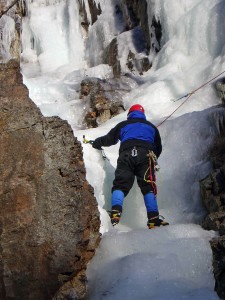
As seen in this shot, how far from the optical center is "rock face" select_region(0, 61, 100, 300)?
2.79 m

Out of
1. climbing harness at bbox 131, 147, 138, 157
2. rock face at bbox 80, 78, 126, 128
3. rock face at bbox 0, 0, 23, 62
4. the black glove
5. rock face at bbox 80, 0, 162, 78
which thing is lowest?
climbing harness at bbox 131, 147, 138, 157

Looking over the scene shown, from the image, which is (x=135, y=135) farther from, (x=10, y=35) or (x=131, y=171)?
(x=10, y=35)

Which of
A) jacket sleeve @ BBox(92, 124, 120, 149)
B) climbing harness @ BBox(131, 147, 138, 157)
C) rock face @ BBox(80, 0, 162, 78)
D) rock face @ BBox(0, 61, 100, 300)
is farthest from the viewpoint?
rock face @ BBox(80, 0, 162, 78)

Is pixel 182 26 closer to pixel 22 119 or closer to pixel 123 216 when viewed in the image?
pixel 123 216

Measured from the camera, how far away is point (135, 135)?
16.0ft

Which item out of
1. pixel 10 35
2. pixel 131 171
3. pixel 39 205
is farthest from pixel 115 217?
pixel 10 35

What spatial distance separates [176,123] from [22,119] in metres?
3.75

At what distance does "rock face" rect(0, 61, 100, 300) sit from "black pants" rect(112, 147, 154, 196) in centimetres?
133

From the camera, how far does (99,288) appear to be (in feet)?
9.43

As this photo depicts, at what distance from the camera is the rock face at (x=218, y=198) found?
219 centimetres

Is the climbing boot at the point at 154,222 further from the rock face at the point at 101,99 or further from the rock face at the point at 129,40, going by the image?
the rock face at the point at 129,40

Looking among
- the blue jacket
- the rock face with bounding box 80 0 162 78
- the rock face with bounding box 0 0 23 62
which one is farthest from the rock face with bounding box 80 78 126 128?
the rock face with bounding box 0 0 23 62

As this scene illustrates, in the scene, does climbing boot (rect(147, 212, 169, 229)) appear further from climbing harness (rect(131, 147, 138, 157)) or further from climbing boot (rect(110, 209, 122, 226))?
climbing harness (rect(131, 147, 138, 157))

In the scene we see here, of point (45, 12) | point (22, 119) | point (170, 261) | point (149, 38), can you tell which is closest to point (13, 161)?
point (22, 119)
